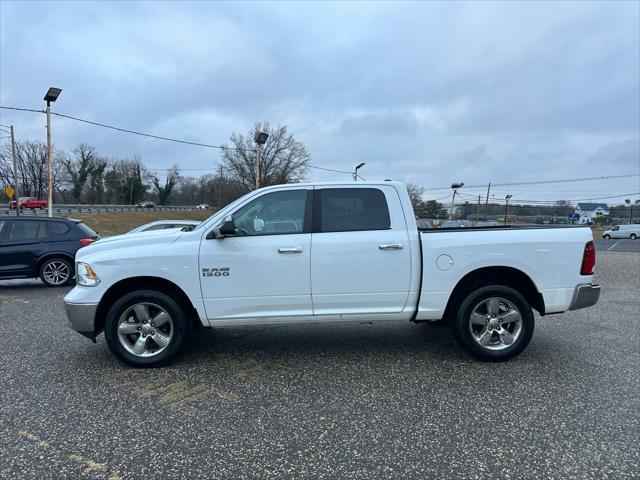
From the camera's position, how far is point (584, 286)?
4152 mm

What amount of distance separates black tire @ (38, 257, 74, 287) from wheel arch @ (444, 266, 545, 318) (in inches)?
329

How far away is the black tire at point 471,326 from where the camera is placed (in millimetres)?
4102

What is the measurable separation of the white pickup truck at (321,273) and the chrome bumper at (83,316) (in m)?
0.01

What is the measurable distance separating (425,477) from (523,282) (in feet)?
8.76

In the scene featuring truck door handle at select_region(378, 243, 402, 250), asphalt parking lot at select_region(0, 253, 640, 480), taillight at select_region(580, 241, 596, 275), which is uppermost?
truck door handle at select_region(378, 243, 402, 250)

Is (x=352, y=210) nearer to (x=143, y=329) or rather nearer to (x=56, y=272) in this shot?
(x=143, y=329)

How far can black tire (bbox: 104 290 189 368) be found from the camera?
3926 mm

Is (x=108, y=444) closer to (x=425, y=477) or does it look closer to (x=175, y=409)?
(x=175, y=409)

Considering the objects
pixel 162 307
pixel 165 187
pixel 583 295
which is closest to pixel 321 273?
pixel 162 307

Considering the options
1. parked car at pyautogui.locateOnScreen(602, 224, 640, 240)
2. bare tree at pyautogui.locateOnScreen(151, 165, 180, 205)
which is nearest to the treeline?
bare tree at pyautogui.locateOnScreen(151, 165, 180, 205)

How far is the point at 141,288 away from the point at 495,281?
12.2 ft

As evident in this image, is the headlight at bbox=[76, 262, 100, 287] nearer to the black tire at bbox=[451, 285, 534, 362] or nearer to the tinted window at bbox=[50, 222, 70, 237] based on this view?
the black tire at bbox=[451, 285, 534, 362]

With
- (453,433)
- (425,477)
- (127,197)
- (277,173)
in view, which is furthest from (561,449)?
(127,197)

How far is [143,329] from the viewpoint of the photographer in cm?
402
